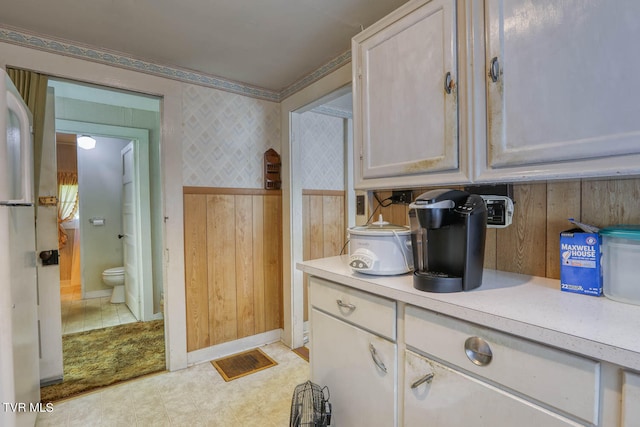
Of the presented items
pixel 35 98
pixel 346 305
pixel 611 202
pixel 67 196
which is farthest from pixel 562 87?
pixel 67 196

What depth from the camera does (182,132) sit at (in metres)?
2.33

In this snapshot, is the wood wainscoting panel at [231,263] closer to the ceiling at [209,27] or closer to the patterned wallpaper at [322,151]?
the patterned wallpaper at [322,151]

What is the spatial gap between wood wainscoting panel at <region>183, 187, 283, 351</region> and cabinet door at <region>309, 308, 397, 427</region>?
Answer: 128 centimetres

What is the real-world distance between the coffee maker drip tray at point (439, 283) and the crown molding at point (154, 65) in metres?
1.66

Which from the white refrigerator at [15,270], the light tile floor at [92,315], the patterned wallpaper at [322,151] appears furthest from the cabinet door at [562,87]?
the light tile floor at [92,315]

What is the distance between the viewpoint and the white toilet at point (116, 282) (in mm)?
3986

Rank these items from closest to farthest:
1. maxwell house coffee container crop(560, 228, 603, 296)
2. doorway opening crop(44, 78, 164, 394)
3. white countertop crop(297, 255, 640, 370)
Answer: white countertop crop(297, 255, 640, 370), maxwell house coffee container crop(560, 228, 603, 296), doorway opening crop(44, 78, 164, 394)

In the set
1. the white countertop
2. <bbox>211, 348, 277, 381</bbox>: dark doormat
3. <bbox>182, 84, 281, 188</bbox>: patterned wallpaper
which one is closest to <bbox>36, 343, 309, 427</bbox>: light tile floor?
<bbox>211, 348, 277, 381</bbox>: dark doormat

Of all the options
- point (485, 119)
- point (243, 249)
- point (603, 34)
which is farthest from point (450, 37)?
point (243, 249)

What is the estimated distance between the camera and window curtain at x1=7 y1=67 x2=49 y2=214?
1.82m

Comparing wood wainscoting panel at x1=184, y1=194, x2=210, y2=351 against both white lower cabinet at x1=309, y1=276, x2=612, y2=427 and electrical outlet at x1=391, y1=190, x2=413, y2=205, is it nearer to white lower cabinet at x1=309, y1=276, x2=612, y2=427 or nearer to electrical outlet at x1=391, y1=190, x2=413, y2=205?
white lower cabinet at x1=309, y1=276, x2=612, y2=427

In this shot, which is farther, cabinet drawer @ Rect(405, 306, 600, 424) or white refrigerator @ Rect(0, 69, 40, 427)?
white refrigerator @ Rect(0, 69, 40, 427)

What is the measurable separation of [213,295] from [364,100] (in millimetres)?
1921

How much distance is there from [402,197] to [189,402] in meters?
1.83
